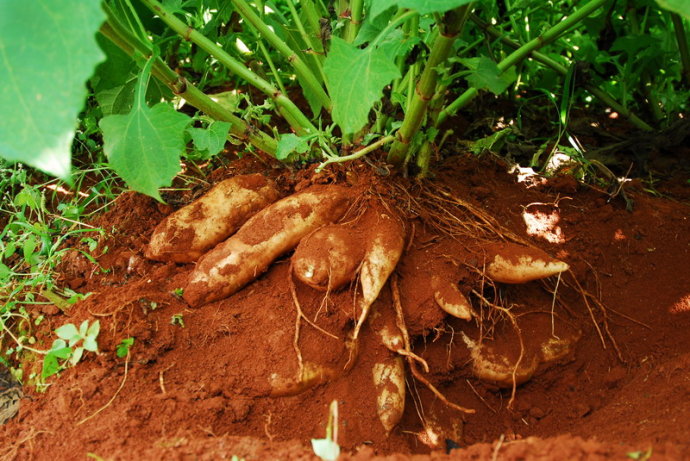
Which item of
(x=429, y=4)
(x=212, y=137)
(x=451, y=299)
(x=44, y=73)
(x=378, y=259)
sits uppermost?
(x=44, y=73)

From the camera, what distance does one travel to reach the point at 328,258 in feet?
4.57

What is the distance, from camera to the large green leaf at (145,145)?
1.19 meters

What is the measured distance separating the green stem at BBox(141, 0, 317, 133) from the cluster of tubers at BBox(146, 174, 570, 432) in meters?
0.22

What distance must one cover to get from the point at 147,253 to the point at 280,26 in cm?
76

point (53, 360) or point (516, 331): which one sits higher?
point (53, 360)

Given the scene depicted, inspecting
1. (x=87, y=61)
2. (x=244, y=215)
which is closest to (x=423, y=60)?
(x=244, y=215)

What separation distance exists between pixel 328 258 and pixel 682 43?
5.07ft

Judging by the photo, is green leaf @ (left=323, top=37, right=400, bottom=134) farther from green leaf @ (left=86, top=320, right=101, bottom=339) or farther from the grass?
the grass

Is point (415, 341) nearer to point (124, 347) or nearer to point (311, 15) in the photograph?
point (124, 347)

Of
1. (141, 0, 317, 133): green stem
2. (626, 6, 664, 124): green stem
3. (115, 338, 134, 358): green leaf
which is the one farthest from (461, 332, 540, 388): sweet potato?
(626, 6, 664, 124): green stem

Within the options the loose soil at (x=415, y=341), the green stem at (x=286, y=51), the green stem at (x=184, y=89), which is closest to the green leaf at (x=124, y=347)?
the loose soil at (x=415, y=341)

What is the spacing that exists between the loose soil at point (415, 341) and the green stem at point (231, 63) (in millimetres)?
160

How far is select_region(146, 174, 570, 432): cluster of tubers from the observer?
1.38m

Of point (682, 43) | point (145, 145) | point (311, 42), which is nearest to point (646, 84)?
point (682, 43)
